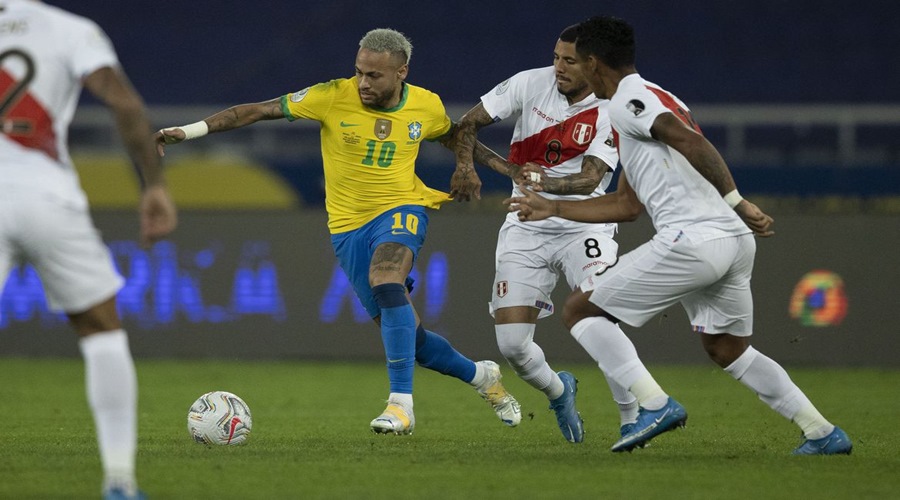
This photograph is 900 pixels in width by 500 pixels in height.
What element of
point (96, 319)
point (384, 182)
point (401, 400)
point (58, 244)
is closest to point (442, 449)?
point (401, 400)

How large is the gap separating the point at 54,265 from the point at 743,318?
339 cm

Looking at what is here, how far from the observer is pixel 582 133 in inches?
303

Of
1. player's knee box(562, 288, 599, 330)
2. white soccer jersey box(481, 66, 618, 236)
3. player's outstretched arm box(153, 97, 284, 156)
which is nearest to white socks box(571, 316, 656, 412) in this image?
player's knee box(562, 288, 599, 330)

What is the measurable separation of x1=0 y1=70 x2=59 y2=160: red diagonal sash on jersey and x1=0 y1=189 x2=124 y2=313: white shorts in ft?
0.71

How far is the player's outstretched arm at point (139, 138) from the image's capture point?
181 inches

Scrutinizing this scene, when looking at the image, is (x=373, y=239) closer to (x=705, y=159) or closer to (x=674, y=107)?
(x=674, y=107)

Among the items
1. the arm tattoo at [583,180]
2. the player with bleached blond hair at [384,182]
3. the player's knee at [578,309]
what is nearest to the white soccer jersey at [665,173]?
the player's knee at [578,309]

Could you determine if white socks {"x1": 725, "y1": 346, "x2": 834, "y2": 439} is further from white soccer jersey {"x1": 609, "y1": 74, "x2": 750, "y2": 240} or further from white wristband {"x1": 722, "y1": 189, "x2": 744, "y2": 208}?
white wristband {"x1": 722, "y1": 189, "x2": 744, "y2": 208}

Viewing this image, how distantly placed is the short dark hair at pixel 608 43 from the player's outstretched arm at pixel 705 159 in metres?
0.45

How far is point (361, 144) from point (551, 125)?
3.69 feet

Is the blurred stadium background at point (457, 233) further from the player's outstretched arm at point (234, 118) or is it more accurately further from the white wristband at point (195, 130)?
the white wristband at point (195, 130)

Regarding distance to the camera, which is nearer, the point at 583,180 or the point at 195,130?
the point at 195,130

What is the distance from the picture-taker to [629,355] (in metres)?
Answer: 6.31

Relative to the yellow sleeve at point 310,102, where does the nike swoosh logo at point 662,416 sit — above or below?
below
